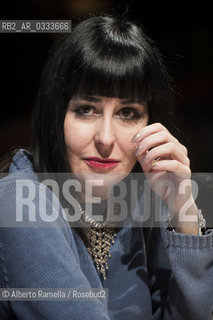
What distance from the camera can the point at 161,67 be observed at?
90 centimetres

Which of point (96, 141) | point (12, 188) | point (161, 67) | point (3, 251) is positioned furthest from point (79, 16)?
point (3, 251)

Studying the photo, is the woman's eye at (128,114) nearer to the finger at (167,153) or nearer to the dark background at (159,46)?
the finger at (167,153)

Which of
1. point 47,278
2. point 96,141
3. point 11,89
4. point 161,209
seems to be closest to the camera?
point 47,278

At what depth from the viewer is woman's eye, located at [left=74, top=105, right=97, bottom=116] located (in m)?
0.82

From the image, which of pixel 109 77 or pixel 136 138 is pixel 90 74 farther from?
pixel 136 138

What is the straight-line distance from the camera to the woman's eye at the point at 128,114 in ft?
2.72

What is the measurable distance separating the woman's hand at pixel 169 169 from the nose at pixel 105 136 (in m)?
0.05

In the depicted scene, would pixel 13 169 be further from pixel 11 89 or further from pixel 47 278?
pixel 11 89

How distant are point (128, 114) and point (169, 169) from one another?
136 mm

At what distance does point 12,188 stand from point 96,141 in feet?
0.57

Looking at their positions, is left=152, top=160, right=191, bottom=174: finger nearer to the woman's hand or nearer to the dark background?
the woman's hand

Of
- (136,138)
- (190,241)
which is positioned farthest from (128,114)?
(190,241)

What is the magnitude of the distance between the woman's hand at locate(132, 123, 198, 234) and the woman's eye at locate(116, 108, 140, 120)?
5 centimetres

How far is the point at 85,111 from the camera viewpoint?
82 cm
